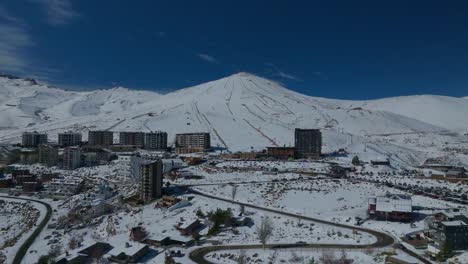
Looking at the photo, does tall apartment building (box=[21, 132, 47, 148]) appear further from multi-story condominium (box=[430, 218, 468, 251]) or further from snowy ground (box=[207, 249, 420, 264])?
multi-story condominium (box=[430, 218, 468, 251])

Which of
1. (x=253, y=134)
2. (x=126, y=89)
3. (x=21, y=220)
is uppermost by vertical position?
(x=126, y=89)

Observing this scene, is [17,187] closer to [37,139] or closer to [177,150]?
[177,150]

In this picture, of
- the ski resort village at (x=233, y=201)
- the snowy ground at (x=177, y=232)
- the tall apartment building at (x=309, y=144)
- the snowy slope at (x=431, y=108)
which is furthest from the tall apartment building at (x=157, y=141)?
the snowy slope at (x=431, y=108)

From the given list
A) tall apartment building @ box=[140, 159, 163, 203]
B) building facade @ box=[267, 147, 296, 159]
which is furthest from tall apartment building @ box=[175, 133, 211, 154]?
tall apartment building @ box=[140, 159, 163, 203]

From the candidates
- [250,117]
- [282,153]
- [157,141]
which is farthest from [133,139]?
[250,117]

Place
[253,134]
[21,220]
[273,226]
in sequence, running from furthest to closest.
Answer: [253,134] → [21,220] → [273,226]

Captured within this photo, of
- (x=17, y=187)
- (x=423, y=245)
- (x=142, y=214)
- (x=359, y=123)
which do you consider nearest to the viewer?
(x=423, y=245)

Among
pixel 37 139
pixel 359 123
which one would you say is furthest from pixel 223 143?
pixel 359 123
